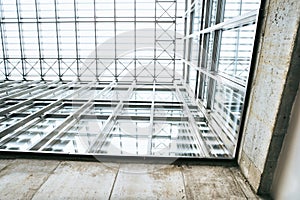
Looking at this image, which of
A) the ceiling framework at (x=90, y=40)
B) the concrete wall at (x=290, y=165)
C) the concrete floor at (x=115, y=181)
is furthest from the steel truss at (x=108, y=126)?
the ceiling framework at (x=90, y=40)

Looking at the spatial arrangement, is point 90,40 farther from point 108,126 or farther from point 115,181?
point 115,181

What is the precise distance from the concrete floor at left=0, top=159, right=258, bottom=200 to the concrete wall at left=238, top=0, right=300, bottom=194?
218 mm

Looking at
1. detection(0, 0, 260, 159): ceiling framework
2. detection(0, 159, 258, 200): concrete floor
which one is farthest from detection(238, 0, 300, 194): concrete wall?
detection(0, 0, 260, 159): ceiling framework

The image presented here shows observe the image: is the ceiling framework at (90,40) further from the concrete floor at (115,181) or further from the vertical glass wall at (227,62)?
the concrete floor at (115,181)

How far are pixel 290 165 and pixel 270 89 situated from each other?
1.54ft

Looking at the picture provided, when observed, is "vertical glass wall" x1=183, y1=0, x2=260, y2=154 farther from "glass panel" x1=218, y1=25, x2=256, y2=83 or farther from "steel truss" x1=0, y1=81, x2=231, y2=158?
"steel truss" x1=0, y1=81, x2=231, y2=158

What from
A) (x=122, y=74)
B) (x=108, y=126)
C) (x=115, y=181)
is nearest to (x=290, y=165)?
(x=115, y=181)

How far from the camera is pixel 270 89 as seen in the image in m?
1.40

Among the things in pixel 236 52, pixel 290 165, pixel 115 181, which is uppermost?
pixel 236 52

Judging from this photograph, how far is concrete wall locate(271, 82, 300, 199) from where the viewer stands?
1.25 m

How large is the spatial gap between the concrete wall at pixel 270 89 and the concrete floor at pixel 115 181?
22 centimetres

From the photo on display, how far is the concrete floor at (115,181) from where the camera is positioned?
4.96ft

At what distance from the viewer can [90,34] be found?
24.1 ft

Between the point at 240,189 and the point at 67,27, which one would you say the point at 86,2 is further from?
the point at 240,189
